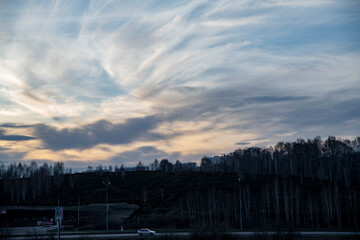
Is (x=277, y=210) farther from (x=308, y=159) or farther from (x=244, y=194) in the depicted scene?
(x=308, y=159)

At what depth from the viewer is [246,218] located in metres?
70.4

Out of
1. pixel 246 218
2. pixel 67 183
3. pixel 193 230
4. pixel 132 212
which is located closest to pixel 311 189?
pixel 246 218

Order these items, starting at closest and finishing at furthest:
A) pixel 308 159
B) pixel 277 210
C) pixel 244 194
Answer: pixel 277 210
pixel 244 194
pixel 308 159

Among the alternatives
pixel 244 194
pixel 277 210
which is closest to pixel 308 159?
pixel 244 194

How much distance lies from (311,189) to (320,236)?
62.5m

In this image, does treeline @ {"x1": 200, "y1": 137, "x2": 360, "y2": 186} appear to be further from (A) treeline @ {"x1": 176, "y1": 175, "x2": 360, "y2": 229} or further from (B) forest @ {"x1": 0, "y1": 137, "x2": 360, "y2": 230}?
(A) treeline @ {"x1": 176, "y1": 175, "x2": 360, "y2": 229}

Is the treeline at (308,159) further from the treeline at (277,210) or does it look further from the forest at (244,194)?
the treeline at (277,210)

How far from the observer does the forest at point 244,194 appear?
7019 cm

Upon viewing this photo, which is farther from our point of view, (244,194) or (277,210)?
(244,194)

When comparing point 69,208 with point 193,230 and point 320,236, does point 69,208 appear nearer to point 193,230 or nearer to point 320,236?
point 193,230

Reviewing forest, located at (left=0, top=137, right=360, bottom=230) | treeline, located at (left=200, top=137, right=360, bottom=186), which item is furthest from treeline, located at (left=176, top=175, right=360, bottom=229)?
treeline, located at (left=200, top=137, right=360, bottom=186)

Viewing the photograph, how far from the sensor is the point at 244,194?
93938 millimetres

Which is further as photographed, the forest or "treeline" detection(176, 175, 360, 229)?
the forest

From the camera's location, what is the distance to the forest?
70.2m
